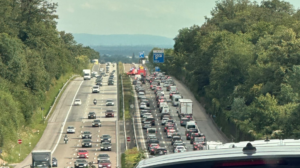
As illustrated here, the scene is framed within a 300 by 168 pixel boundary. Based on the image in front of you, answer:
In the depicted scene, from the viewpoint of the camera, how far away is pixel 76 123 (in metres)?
82.1

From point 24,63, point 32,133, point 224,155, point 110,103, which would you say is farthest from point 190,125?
point 224,155

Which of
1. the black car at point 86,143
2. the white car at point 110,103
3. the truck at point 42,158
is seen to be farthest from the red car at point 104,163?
the white car at point 110,103

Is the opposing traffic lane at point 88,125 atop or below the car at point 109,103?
below

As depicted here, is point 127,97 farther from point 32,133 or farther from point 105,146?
point 105,146

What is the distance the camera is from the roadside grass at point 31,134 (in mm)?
59156

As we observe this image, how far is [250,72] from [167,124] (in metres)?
12.2

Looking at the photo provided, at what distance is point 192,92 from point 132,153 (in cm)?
5573

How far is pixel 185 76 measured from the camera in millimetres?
128375

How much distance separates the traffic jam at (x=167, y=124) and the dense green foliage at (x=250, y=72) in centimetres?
409

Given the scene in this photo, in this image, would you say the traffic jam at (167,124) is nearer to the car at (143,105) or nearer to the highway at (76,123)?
the car at (143,105)

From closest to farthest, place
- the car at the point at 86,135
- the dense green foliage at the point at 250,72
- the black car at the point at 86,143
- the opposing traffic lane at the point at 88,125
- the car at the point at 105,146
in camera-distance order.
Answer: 1. the dense green foliage at the point at 250,72
2. the opposing traffic lane at the point at 88,125
3. the car at the point at 105,146
4. the black car at the point at 86,143
5. the car at the point at 86,135

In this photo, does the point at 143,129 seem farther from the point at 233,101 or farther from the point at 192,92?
the point at 192,92

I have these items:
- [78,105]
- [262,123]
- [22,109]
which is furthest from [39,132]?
[262,123]

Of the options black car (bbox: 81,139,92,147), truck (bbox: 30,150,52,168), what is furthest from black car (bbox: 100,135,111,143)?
truck (bbox: 30,150,52,168)
